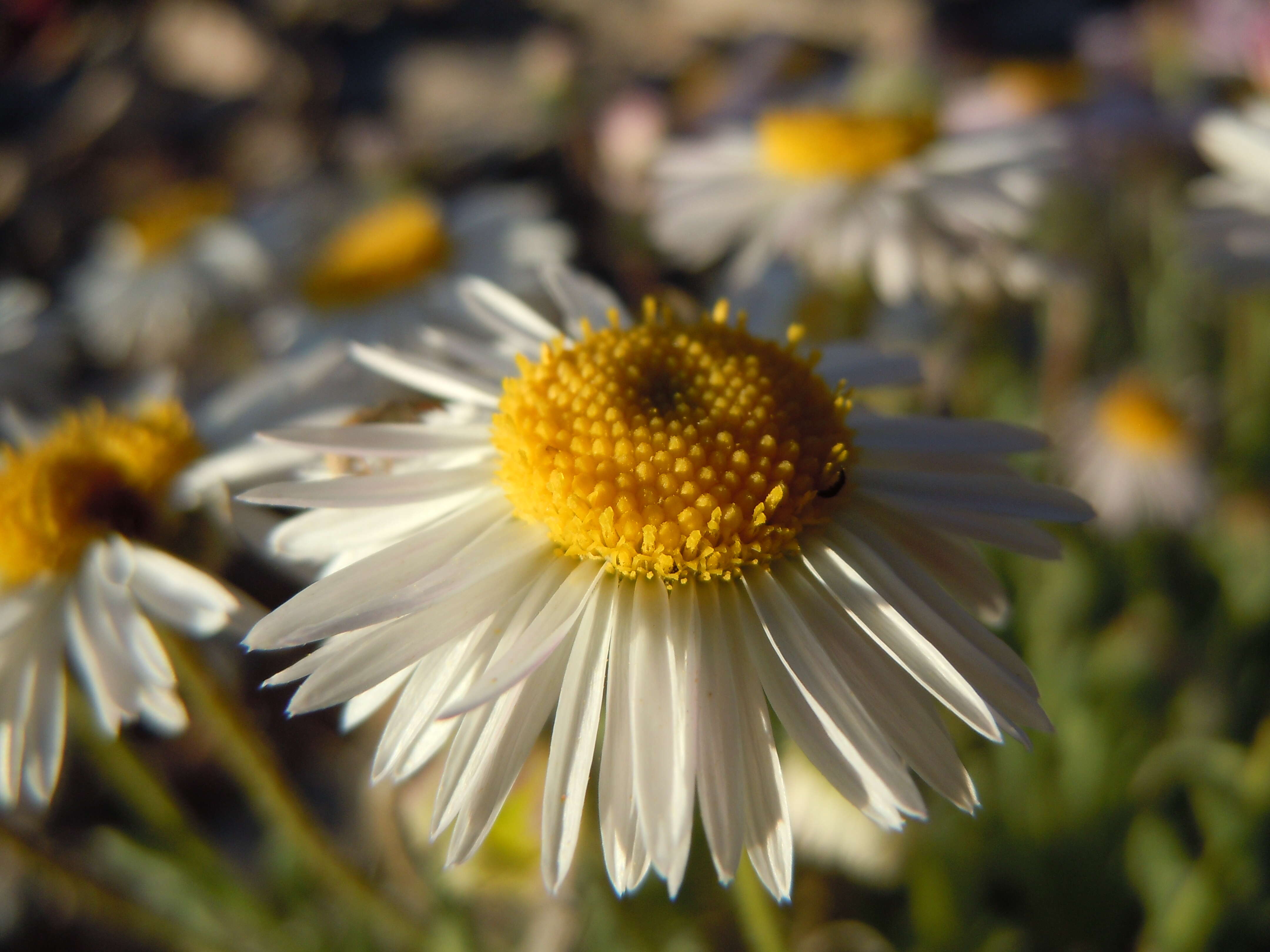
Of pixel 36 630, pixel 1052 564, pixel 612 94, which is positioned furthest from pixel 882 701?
pixel 612 94

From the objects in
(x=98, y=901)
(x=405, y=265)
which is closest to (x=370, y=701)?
(x=98, y=901)

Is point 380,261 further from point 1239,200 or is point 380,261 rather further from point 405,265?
point 1239,200

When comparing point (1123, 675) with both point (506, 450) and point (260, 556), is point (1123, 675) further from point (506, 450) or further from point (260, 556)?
point (260, 556)

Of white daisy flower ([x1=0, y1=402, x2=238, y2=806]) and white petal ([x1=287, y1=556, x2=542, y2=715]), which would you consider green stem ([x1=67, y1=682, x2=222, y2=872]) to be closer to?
white daisy flower ([x1=0, y1=402, x2=238, y2=806])

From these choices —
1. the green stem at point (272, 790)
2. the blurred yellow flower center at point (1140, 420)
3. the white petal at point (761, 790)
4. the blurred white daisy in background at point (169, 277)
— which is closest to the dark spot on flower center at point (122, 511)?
the green stem at point (272, 790)

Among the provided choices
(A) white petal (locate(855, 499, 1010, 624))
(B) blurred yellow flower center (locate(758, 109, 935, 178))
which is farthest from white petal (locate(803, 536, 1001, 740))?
(B) blurred yellow flower center (locate(758, 109, 935, 178))

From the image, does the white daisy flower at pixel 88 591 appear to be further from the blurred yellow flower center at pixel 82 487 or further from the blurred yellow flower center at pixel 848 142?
the blurred yellow flower center at pixel 848 142
